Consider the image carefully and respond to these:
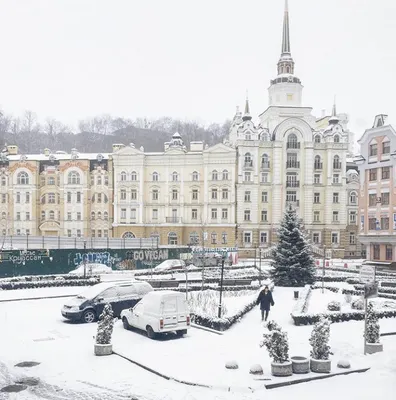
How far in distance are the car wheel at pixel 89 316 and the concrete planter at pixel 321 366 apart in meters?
11.1

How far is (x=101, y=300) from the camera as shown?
2244 centimetres

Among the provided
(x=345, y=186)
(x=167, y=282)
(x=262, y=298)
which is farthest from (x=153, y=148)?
(x=262, y=298)

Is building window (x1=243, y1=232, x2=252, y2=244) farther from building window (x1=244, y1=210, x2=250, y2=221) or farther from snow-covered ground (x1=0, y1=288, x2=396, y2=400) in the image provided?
snow-covered ground (x1=0, y1=288, x2=396, y2=400)

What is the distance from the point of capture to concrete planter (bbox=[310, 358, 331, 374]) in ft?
46.3

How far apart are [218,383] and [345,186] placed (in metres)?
56.7

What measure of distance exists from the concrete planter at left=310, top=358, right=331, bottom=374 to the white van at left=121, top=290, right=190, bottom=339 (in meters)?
6.05

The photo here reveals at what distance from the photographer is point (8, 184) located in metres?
68.2

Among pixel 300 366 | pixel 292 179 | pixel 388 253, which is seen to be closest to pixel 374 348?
pixel 300 366

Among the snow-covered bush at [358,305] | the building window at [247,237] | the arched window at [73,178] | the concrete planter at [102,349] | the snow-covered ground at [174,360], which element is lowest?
the snow-covered ground at [174,360]

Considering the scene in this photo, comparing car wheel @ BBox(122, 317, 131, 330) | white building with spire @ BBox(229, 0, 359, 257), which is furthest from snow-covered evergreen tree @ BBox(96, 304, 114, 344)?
white building with spire @ BBox(229, 0, 359, 257)

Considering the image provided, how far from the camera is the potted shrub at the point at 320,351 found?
14.2 metres

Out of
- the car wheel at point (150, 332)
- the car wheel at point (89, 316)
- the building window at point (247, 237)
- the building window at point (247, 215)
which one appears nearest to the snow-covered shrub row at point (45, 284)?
the car wheel at point (89, 316)

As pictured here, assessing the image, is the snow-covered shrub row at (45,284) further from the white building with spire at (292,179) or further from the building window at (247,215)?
the white building with spire at (292,179)

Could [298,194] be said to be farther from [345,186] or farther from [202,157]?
[202,157]
